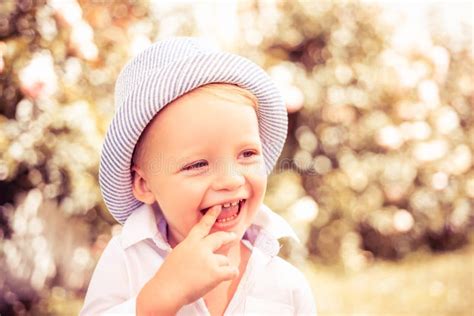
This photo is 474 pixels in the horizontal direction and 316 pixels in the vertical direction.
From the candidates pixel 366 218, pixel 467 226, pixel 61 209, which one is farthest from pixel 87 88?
pixel 467 226

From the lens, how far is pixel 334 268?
304cm

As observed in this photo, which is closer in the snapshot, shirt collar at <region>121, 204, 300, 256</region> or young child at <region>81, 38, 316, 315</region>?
young child at <region>81, 38, 316, 315</region>

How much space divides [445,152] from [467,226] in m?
0.39

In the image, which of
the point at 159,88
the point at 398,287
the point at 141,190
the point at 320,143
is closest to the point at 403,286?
the point at 398,287

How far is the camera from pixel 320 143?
3014 millimetres

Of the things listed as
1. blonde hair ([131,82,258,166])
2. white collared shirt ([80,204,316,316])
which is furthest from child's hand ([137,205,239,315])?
blonde hair ([131,82,258,166])

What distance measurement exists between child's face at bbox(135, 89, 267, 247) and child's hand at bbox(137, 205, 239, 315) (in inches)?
3.2

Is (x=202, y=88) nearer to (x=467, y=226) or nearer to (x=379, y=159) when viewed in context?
(x=379, y=159)

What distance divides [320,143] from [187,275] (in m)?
1.80

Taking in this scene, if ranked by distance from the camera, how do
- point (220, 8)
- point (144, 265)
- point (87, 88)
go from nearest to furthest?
point (144, 265)
point (87, 88)
point (220, 8)

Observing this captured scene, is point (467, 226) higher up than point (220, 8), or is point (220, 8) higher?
point (220, 8)

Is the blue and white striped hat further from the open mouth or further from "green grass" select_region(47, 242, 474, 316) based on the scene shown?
"green grass" select_region(47, 242, 474, 316)

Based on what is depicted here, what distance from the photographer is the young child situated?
1.34 metres

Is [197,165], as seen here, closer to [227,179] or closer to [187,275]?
[227,179]
